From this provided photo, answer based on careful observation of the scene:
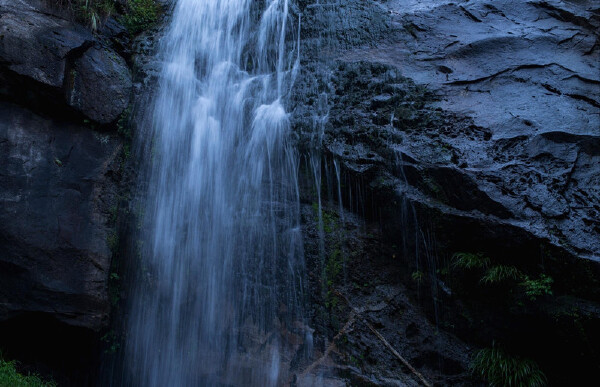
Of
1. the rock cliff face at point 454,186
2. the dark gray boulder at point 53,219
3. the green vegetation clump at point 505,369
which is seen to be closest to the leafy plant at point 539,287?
the rock cliff face at point 454,186

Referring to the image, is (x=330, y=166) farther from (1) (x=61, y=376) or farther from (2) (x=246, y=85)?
(1) (x=61, y=376)

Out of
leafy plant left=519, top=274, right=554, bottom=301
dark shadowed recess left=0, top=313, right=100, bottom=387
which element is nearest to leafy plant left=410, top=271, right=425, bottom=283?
leafy plant left=519, top=274, right=554, bottom=301

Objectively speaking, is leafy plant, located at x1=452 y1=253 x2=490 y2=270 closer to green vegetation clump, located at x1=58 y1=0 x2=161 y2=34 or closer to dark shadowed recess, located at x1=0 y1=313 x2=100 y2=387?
dark shadowed recess, located at x1=0 y1=313 x2=100 y2=387

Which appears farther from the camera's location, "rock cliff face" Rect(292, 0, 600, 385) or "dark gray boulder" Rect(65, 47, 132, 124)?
"dark gray boulder" Rect(65, 47, 132, 124)

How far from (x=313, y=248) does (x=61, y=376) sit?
407cm

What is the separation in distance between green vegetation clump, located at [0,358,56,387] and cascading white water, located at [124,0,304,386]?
3.63ft

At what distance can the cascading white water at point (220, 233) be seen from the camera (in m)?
5.46

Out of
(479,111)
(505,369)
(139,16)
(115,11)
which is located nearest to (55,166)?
(115,11)

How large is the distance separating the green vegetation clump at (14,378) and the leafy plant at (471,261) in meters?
5.61

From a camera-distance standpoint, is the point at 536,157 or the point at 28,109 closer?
the point at 536,157

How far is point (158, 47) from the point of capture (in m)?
7.52

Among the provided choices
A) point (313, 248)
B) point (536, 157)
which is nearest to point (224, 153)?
point (313, 248)

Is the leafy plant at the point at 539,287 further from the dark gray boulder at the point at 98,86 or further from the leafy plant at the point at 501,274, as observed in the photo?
the dark gray boulder at the point at 98,86

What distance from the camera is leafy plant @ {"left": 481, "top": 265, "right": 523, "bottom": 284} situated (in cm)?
473
